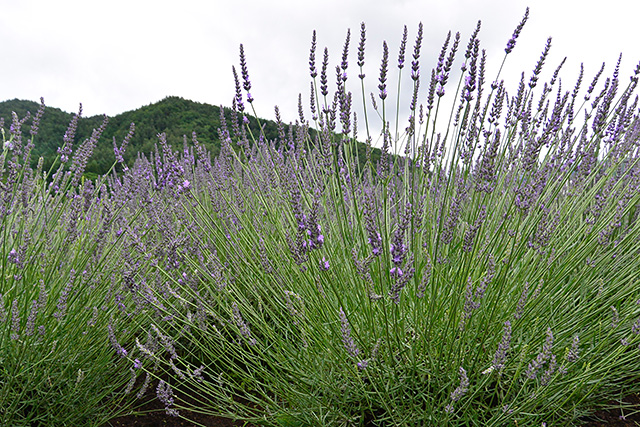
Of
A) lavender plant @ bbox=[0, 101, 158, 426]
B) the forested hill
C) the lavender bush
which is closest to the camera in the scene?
the lavender bush

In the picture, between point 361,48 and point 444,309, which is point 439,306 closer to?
point 444,309

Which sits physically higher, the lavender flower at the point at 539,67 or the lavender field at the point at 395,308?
the lavender flower at the point at 539,67

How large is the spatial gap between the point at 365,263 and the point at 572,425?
127cm

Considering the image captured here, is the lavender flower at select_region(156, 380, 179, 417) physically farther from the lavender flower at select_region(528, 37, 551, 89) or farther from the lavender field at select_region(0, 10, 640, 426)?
the lavender flower at select_region(528, 37, 551, 89)

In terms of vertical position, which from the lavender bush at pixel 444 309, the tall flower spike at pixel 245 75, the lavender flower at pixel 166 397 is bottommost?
the lavender flower at pixel 166 397

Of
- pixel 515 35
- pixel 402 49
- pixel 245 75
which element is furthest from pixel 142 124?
pixel 515 35

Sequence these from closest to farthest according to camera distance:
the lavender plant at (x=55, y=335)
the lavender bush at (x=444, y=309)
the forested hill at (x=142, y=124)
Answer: the lavender bush at (x=444, y=309) < the lavender plant at (x=55, y=335) < the forested hill at (x=142, y=124)

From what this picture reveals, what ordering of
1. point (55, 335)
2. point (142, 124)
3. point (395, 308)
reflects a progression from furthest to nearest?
point (142, 124) → point (55, 335) → point (395, 308)

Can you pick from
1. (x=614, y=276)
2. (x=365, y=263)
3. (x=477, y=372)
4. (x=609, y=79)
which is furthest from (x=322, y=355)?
(x=609, y=79)

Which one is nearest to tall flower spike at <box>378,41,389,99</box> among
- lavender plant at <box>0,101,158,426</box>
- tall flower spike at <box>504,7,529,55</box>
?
tall flower spike at <box>504,7,529,55</box>

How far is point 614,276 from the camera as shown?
220 cm

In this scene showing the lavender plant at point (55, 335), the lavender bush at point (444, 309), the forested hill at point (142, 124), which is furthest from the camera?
the forested hill at point (142, 124)

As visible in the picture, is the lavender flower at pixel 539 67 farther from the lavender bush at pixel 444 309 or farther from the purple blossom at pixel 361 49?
the purple blossom at pixel 361 49

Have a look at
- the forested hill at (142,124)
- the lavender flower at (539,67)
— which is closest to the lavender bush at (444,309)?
the lavender flower at (539,67)
